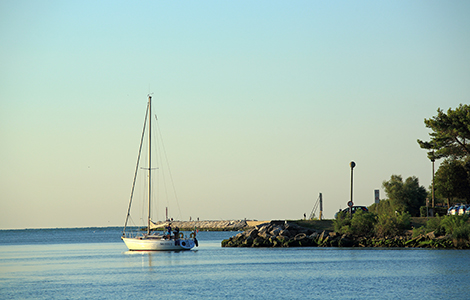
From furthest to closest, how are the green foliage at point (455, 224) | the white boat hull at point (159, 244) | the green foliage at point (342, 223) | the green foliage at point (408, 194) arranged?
the green foliage at point (408, 194) → the green foliage at point (342, 223) → the white boat hull at point (159, 244) → the green foliage at point (455, 224)

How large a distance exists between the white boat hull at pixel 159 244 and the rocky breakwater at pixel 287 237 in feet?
25.4

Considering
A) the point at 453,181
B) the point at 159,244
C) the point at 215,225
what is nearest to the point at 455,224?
the point at 453,181

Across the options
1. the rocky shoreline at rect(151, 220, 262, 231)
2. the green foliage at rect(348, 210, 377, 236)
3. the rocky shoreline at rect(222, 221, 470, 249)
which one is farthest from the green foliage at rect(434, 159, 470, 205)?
the rocky shoreline at rect(151, 220, 262, 231)

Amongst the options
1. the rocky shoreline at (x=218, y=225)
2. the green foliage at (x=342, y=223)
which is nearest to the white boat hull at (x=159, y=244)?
the green foliage at (x=342, y=223)

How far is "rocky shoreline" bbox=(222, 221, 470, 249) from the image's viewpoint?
55281 millimetres

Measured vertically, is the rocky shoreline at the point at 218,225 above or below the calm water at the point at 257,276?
below

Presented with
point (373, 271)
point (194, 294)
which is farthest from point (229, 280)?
point (373, 271)

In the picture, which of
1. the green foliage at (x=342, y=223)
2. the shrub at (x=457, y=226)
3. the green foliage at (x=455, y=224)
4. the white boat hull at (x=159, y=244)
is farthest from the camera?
the green foliage at (x=342, y=223)

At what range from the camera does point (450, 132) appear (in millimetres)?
67812

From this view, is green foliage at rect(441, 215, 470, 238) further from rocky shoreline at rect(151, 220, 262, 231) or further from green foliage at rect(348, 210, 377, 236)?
rocky shoreline at rect(151, 220, 262, 231)

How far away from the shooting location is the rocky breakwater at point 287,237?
209 ft

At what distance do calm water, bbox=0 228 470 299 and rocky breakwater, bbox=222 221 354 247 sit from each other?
6560 millimetres

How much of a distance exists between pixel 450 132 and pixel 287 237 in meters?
22.2

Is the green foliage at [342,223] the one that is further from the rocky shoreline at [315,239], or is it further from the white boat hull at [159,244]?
the white boat hull at [159,244]
